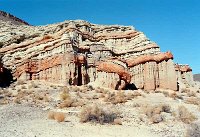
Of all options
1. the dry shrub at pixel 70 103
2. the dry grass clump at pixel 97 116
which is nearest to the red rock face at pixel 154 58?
the dry shrub at pixel 70 103

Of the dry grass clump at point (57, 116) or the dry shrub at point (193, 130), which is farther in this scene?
the dry grass clump at point (57, 116)

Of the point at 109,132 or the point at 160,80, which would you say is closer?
the point at 109,132

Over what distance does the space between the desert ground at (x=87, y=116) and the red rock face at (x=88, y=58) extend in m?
3.19

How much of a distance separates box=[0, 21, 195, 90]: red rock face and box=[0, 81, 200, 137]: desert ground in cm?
319

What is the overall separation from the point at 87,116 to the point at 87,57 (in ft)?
42.4

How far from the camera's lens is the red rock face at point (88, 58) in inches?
1049

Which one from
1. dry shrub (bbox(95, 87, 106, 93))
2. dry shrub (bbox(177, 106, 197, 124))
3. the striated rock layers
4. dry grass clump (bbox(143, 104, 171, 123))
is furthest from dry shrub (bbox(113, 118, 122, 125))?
the striated rock layers

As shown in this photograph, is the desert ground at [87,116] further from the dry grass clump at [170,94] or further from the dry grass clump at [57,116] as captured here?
the dry grass clump at [170,94]

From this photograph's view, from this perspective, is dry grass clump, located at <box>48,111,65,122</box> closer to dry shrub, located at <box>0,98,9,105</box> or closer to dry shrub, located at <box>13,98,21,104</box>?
dry shrub, located at <box>13,98,21,104</box>

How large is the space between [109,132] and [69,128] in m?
1.67

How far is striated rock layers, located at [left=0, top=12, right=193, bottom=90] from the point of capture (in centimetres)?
2667

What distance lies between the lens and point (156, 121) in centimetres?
1656

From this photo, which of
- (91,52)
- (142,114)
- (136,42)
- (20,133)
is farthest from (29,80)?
(20,133)

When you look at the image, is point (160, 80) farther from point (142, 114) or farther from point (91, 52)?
point (142, 114)
